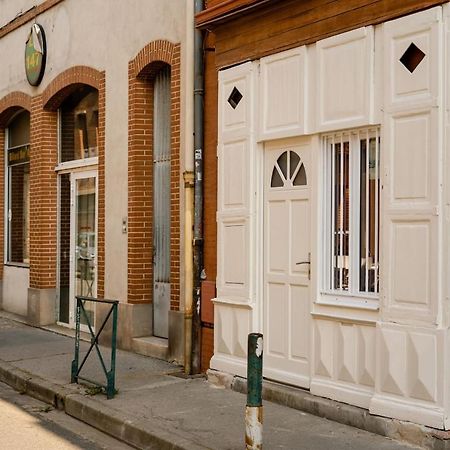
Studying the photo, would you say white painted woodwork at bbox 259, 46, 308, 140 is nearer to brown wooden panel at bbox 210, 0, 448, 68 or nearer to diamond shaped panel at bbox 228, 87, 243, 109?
brown wooden panel at bbox 210, 0, 448, 68

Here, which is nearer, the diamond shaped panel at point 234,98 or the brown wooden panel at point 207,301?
the diamond shaped panel at point 234,98

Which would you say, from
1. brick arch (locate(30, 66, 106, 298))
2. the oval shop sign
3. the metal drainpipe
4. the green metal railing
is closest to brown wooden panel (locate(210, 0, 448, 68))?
the metal drainpipe

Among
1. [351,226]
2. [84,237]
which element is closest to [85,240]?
[84,237]

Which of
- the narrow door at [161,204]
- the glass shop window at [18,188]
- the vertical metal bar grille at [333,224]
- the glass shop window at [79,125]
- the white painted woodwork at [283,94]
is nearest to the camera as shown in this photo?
the vertical metal bar grille at [333,224]

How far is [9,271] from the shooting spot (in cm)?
1560

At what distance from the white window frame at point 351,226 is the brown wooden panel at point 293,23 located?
0.96m

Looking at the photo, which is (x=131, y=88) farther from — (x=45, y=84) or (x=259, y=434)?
(x=259, y=434)

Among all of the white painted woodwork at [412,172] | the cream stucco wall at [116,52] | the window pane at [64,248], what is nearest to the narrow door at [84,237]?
the window pane at [64,248]

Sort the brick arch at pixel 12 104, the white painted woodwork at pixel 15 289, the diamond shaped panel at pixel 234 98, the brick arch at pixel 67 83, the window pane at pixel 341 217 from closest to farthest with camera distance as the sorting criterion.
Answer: the window pane at pixel 341 217 < the diamond shaped panel at pixel 234 98 < the brick arch at pixel 67 83 < the brick arch at pixel 12 104 < the white painted woodwork at pixel 15 289

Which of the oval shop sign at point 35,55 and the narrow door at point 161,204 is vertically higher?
the oval shop sign at point 35,55

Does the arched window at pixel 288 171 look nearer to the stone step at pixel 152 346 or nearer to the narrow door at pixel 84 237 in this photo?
the stone step at pixel 152 346

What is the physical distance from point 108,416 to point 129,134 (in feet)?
15.1

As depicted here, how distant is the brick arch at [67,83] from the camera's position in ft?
40.1

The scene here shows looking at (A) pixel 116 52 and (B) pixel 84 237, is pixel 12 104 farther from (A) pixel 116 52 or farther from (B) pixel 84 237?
(A) pixel 116 52
